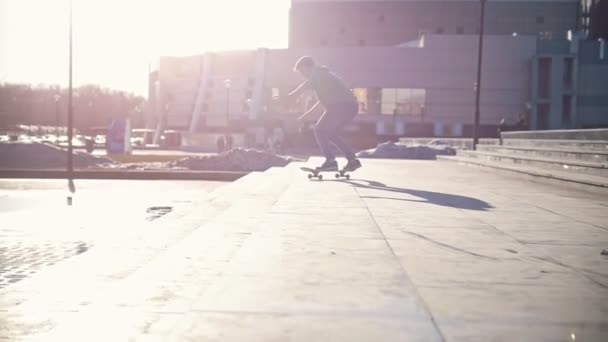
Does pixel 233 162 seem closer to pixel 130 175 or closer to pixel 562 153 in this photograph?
pixel 130 175

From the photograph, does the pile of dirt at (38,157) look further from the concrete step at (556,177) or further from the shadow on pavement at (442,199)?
the shadow on pavement at (442,199)

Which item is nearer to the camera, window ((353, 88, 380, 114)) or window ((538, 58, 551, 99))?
window ((538, 58, 551, 99))

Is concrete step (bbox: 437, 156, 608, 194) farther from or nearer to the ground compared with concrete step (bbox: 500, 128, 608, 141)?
nearer to the ground

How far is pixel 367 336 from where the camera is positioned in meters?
2.00

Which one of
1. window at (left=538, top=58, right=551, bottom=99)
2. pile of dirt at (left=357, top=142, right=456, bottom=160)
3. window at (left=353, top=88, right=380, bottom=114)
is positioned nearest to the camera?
pile of dirt at (left=357, top=142, right=456, bottom=160)

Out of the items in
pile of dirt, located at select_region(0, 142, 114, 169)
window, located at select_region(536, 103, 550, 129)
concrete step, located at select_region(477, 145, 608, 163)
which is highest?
window, located at select_region(536, 103, 550, 129)

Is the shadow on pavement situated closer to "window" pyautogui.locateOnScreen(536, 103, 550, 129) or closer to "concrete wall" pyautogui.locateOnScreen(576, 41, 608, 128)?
"window" pyautogui.locateOnScreen(536, 103, 550, 129)

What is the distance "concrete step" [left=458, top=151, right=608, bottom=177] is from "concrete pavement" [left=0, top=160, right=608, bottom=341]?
358 cm

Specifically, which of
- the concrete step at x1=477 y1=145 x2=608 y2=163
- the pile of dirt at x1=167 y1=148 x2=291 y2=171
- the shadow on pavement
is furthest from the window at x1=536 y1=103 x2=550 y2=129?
the shadow on pavement

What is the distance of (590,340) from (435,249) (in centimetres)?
162

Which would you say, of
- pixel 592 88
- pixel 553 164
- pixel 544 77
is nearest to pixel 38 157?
pixel 553 164

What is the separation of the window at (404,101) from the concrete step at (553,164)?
4410 centimetres

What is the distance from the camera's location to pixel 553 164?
1035 centimetres

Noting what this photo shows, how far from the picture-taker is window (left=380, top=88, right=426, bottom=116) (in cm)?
5903
